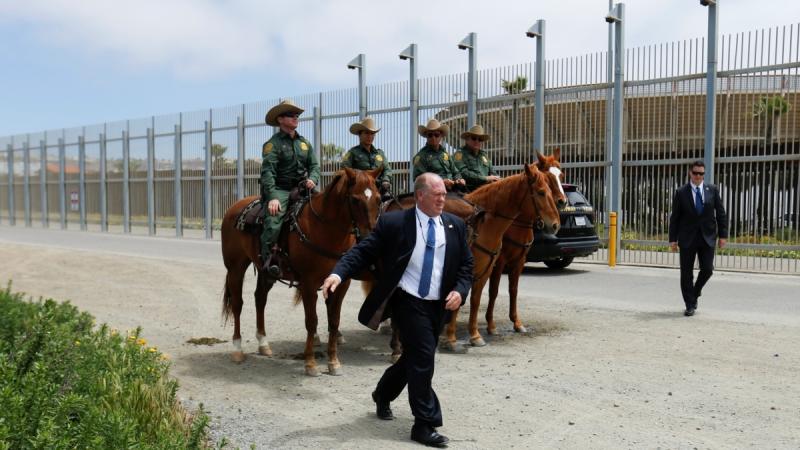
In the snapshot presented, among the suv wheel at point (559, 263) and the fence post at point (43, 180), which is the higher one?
the fence post at point (43, 180)

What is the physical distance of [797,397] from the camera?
5703 mm

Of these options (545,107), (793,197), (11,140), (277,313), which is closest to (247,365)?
(277,313)

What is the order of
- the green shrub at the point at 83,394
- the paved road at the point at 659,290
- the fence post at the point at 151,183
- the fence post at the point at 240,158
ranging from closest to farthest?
the green shrub at the point at 83,394
the paved road at the point at 659,290
the fence post at the point at 240,158
the fence post at the point at 151,183

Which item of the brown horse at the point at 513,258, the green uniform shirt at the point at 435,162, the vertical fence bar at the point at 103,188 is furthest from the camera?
the vertical fence bar at the point at 103,188

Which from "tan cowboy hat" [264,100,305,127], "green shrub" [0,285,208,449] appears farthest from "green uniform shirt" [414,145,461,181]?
"green shrub" [0,285,208,449]

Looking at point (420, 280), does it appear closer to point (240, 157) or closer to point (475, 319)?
point (475, 319)

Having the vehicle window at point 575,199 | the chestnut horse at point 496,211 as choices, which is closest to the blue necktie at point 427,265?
the chestnut horse at point 496,211

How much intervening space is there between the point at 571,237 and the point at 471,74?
7262 millimetres

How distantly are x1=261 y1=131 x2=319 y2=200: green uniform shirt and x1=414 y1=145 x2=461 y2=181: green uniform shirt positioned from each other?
1889 mm

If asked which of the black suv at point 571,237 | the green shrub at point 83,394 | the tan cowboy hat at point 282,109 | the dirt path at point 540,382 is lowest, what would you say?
the dirt path at point 540,382

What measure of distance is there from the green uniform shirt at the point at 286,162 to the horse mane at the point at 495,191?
185cm

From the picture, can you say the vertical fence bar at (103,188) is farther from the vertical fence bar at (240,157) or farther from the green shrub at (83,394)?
the green shrub at (83,394)

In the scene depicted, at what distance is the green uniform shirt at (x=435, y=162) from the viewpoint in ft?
30.3

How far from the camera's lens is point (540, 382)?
6293mm
